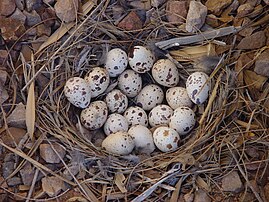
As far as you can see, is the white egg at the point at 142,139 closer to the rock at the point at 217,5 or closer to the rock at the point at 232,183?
the rock at the point at 232,183

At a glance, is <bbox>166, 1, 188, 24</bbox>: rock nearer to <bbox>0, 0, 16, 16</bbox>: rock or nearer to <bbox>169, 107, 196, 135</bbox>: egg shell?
<bbox>169, 107, 196, 135</bbox>: egg shell

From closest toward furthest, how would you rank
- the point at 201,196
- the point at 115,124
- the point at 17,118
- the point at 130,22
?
the point at 201,196 < the point at 17,118 < the point at 115,124 < the point at 130,22

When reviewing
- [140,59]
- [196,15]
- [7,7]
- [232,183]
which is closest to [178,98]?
[140,59]

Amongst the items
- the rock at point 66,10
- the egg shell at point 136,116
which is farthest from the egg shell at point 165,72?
the rock at point 66,10

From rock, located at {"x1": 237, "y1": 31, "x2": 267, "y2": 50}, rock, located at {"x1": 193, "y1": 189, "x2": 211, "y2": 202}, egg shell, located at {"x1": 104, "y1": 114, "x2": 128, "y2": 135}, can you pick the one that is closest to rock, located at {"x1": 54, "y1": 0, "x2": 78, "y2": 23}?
egg shell, located at {"x1": 104, "y1": 114, "x2": 128, "y2": 135}

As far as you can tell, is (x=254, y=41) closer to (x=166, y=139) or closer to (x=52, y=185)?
(x=166, y=139)
